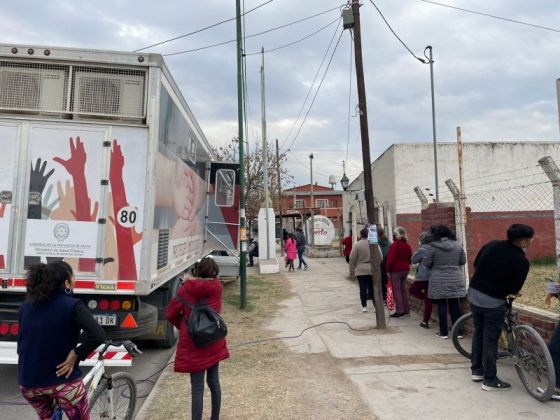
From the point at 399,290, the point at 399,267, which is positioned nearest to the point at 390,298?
the point at 399,290

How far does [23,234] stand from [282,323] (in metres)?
4.90

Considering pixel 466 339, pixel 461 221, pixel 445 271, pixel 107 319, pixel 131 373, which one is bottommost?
pixel 131 373

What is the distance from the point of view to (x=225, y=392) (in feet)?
16.1

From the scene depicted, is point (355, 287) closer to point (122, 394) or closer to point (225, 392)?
point (225, 392)

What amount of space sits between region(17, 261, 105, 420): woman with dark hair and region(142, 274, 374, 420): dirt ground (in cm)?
170

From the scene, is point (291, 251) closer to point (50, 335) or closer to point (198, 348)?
point (198, 348)

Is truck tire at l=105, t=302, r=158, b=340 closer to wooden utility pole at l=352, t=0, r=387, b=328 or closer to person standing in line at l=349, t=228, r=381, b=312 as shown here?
wooden utility pole at l=352, t=0, r=387, b=328

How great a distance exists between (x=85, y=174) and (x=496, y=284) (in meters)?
4.25

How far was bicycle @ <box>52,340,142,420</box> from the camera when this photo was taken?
3416mm

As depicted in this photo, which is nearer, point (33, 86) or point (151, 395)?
point (151, 395)

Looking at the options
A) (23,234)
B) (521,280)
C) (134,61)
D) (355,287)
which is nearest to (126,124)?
(134,61)

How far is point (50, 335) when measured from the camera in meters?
2.79

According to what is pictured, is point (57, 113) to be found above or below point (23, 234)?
above

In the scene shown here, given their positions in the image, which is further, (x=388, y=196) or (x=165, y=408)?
(x=388, y=196)
